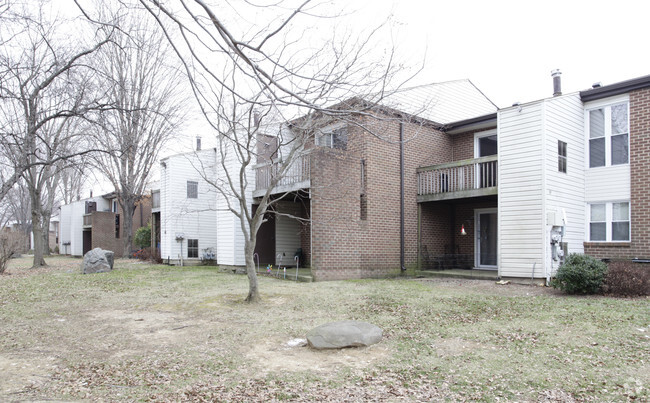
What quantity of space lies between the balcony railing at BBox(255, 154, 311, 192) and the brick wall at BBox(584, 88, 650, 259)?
908 cm

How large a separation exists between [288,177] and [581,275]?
8430 millimetres

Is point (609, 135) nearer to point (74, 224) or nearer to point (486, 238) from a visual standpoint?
point (486, 238)

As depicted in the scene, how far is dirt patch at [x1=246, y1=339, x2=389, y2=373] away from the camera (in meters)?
5.40

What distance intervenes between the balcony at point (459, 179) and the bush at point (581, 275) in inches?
139

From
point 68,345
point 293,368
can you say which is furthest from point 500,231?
point 68,345

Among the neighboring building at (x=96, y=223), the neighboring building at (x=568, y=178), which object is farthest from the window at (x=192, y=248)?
the neighboring building at (x=568, y=178)

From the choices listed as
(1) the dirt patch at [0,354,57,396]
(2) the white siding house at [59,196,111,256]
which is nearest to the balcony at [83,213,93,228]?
(2) the white siding house at [59,196,111,256]

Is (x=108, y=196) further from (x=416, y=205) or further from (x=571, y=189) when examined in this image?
(x=571, y=189)

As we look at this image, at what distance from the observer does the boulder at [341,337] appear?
607 centimetres

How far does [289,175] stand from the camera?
584 inches

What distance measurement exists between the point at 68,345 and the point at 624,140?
14.1 m

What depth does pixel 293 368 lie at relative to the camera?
535 centimetres

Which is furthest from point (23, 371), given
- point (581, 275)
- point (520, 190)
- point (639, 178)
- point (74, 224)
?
point (74, 224)

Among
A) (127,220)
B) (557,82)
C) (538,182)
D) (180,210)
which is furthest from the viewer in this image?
(127,220)
